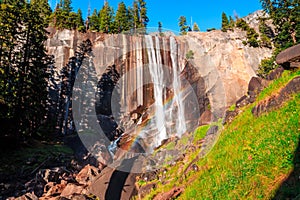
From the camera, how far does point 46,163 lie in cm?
1927

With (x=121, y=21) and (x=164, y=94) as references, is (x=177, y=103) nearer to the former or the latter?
(x=164, y=94)

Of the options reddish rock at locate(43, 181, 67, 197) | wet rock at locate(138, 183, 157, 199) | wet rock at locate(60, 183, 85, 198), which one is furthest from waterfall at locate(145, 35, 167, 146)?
wet rock at locate(138, 183, 157, 199)

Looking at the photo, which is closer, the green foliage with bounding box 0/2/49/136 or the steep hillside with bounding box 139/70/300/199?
the steep hillside with bounding box 139/70/300/199

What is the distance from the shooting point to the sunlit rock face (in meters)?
Result: 27.7

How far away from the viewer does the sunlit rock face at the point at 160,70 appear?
27688 millimetres

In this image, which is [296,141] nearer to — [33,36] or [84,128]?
[33,36]

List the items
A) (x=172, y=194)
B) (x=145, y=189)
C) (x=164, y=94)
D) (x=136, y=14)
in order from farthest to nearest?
1. (x=136, y=14)
2. (x=164, y=94)
3. (x=145, y=189)
4. (x=172, y=194)

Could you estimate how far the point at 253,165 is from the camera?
6355 mm

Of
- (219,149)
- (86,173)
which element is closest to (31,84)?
(86,173)

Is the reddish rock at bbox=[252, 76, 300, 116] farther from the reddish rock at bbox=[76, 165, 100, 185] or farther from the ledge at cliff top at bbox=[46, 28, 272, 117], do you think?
the ledge at cliff top at bbox=[46, 28, 272, 117]

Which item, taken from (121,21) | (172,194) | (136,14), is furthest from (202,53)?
(172,194)

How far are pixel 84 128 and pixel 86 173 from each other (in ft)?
61.9

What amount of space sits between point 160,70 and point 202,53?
9.51 m

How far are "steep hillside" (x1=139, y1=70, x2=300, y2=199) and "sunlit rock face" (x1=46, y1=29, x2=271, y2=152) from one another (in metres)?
15.4
